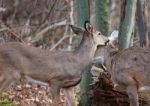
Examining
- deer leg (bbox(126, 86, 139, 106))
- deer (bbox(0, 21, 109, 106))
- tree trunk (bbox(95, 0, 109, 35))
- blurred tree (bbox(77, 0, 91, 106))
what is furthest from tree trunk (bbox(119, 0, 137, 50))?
deer leg (bbox(126, 86, 139, 106))

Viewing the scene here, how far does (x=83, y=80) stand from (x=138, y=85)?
1645mm

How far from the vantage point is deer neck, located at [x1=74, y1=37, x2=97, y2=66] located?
11836mm

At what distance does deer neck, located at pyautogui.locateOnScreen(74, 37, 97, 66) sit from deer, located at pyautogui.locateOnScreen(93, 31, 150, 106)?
0.46 meters

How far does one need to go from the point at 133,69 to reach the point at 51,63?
1.71 m

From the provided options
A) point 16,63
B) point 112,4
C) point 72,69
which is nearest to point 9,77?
point 16,63

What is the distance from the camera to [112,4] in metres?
24.5

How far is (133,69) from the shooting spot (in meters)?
11.0

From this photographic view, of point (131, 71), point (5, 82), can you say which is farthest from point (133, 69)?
point (5, 82)

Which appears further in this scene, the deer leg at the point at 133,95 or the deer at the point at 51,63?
the deer at the point at 51,63

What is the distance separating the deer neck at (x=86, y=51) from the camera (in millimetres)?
11836

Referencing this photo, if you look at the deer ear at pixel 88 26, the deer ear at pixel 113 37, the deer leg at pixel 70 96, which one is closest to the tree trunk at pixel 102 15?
the deer ear at pixel 113 37

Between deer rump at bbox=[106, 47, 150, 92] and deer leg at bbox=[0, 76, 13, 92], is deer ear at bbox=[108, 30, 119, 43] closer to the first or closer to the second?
deer rump at bbox=[106, 47, 150, 92]

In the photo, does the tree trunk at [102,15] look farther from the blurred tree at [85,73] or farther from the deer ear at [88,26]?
the deer ear at [88,26]

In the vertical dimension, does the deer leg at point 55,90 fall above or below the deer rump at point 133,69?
below
